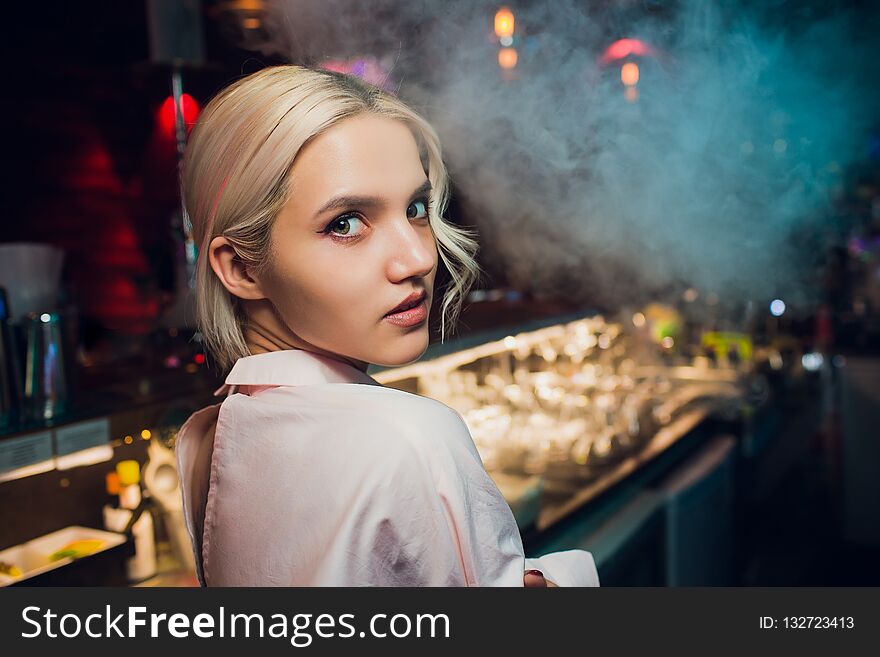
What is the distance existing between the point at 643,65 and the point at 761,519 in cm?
358

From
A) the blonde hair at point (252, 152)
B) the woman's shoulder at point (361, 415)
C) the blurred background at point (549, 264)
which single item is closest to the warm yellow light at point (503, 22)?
the blurred background at point (549, 264)

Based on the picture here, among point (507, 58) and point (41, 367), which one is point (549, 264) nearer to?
point (507, 58)

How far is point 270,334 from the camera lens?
92 centimetres

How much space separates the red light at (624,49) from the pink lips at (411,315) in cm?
124

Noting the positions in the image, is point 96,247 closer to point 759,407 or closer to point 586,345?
point 586,345

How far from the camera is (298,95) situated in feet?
2.68

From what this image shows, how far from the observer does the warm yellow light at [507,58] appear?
1.67m

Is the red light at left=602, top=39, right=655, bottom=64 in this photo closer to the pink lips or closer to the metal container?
the pink lips

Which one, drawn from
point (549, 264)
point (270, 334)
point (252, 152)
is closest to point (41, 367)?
point (270, 334)

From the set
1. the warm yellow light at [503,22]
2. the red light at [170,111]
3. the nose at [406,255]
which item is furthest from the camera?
the red light at [170,111]

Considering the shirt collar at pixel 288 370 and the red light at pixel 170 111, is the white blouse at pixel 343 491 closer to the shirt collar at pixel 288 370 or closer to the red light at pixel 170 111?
the shirt collar at pixel 288 370

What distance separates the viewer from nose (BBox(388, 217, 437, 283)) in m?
0.82

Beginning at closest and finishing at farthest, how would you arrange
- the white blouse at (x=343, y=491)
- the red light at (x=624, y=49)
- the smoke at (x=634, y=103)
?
1. the white blouse at (x=343, y=491)
2. the smoke at (x=634, y=103)
3. the red light at (x=624, y=49)

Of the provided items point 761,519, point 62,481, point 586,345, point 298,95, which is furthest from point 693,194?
point 761,519
